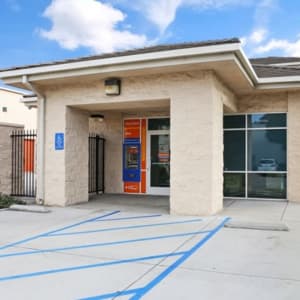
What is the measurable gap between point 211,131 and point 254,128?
12.7ft

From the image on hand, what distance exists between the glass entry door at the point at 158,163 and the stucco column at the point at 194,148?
424 centimetres

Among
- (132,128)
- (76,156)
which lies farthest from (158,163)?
(76,156)

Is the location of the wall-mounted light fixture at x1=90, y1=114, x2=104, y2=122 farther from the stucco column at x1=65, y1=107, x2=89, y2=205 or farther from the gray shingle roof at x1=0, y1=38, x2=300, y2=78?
the gray shingle roof at x1=0, y1=38, x2=300, y2=78

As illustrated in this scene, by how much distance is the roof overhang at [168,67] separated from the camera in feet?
27.5

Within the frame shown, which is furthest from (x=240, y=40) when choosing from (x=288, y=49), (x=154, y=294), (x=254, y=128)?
(x=288, y=49)

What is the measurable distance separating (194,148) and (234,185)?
4.11m

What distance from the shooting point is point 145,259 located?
571 cm

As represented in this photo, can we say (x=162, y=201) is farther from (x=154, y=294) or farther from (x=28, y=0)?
(x=28, y=0)

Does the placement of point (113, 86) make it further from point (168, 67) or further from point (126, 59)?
point (168, 67)

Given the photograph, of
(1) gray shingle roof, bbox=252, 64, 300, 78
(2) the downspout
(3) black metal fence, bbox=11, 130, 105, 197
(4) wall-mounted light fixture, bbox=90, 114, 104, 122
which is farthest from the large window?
(2) the downspout

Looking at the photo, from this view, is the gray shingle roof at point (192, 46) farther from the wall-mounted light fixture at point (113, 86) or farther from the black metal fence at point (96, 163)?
the black metal fence at point (96, 163)

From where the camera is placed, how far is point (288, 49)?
83.7 ft

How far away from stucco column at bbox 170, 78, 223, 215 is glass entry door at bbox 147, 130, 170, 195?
4.24 metres

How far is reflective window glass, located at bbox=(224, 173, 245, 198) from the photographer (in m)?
12.7
